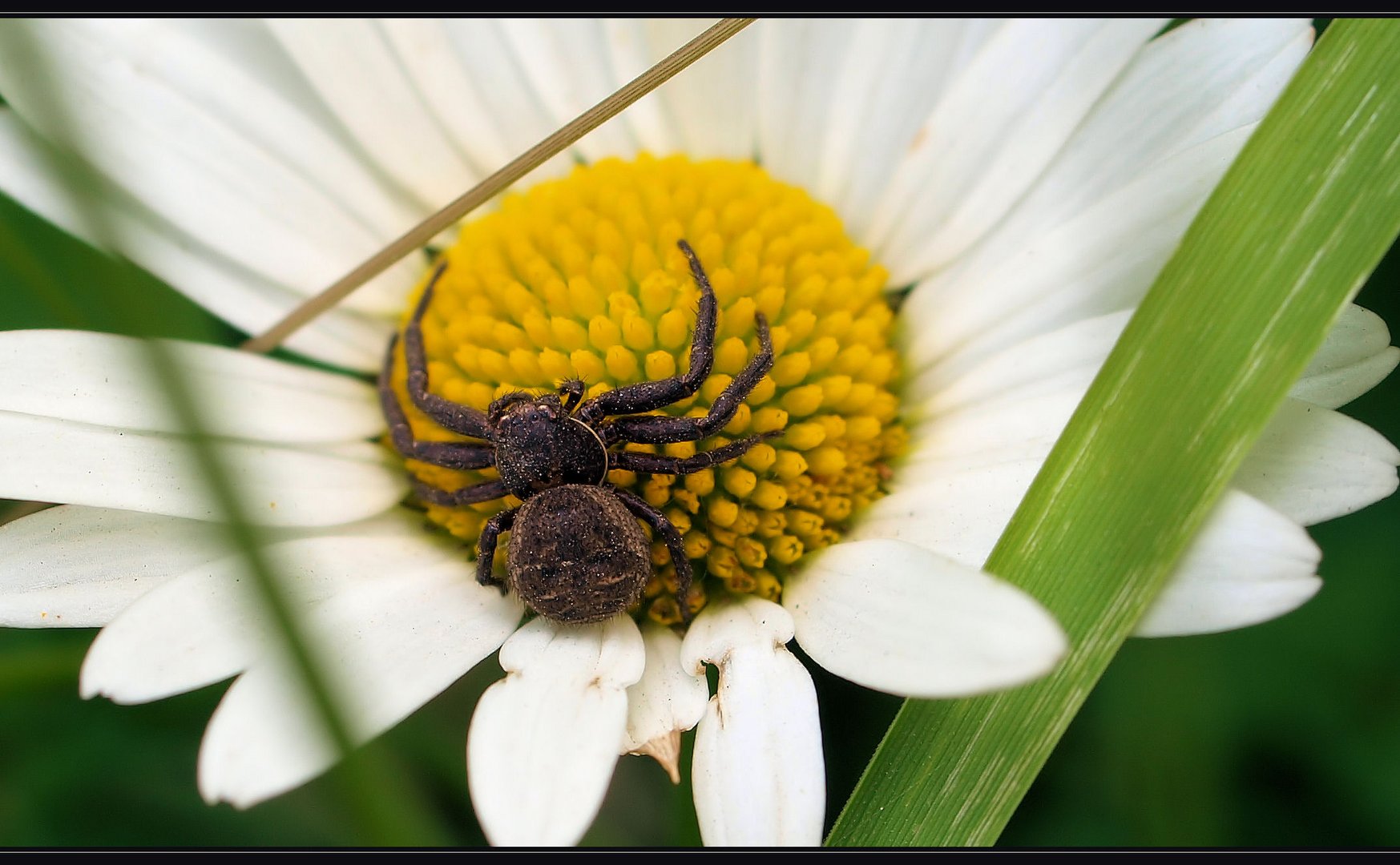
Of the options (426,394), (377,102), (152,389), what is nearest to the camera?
(152,389)

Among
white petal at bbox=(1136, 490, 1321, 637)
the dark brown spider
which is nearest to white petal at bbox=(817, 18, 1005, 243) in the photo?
the dark brown spider

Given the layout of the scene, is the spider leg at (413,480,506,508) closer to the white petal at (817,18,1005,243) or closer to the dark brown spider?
the dark brown spider

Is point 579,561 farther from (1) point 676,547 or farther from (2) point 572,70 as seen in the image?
(2) point 572,70

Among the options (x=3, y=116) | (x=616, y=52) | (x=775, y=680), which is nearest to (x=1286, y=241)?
(x=775, y=680)

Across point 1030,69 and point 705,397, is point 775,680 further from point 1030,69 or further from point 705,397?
point 1030,69

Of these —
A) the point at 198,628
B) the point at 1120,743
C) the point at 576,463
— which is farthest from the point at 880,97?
the point at 198,628

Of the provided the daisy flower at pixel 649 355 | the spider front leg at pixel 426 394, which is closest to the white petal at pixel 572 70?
the daisy flower at pixel 649 355
